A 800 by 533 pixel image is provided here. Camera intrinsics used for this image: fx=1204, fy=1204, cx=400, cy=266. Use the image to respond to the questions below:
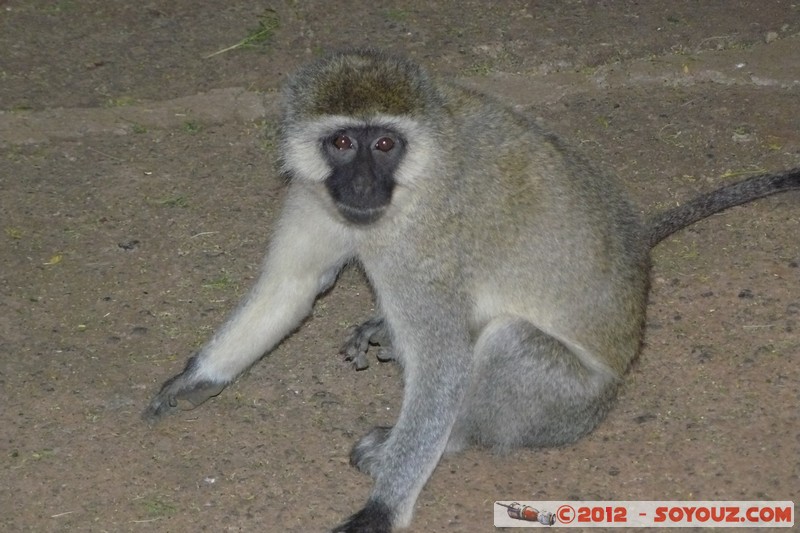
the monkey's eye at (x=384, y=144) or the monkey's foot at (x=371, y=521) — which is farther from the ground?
the monkey's eye at (x=384, y=144)

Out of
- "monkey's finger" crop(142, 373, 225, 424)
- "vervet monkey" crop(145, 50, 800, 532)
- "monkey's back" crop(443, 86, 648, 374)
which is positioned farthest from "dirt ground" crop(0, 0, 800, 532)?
"monkey's back" crop(443, 86, 648, 374)

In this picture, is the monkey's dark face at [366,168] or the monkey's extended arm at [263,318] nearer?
the monkey's dark face at [366,168]

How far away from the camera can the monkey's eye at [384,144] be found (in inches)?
172

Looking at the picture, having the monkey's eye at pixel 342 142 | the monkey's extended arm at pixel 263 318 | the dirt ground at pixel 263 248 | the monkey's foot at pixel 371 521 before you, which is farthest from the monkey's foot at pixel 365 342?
the monkey's eye at pixel 342 142

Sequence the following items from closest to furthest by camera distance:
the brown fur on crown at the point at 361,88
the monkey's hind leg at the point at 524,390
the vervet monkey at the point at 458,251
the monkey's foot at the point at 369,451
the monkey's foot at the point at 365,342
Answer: the brown fur on crown at the point at 361,88
the vervet monkey at the point at 458,251
the monkey's hind leg at the point at 524,390
the monkey's foot at the point at 369,451
the monkey's foot at the point at 365,342

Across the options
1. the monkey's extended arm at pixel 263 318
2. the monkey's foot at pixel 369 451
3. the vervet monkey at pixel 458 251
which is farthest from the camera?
the monkey's extended arm at pixel 263 318

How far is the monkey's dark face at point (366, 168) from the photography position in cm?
437

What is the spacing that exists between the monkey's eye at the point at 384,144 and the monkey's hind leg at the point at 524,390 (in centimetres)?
82

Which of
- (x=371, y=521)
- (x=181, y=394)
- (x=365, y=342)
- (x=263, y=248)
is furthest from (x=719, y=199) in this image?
(x=181, y=394)

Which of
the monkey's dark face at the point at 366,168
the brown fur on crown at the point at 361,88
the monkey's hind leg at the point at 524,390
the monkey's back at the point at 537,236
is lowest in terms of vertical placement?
the monkey's hind leg at the point at 524,390

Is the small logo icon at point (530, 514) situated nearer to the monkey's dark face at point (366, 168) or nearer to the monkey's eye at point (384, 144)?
the monkey's dark face at point (366, 168)

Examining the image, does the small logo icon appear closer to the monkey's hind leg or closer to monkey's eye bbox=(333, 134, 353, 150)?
the monkey's hind leg

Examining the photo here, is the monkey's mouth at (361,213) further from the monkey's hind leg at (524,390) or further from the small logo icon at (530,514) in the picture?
the small logo icon at (530,514)

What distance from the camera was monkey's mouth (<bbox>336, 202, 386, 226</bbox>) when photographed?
4398mm
